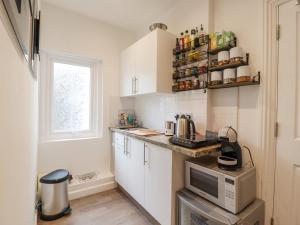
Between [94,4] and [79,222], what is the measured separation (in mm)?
2787

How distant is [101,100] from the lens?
9.29 feet

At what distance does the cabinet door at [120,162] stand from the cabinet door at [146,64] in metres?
0.80

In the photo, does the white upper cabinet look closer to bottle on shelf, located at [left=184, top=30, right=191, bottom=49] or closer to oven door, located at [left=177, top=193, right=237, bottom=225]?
bottle on shelf, located at [left=184, top=30, right=191, bottom=49]

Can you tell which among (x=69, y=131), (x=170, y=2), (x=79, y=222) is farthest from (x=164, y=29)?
(x=79, y=222)

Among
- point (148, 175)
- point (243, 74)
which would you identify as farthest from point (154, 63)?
point (148, 175)

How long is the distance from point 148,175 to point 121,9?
2312 mm

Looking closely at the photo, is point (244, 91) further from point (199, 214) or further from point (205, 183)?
point (199, 214)

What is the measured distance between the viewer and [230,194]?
4.18 ft

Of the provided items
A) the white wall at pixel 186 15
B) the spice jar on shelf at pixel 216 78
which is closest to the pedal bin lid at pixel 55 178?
the spice jar on shelf at pixel 216 78

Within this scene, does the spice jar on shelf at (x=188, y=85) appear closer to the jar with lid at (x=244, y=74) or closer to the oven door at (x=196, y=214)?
the jar with lid at (x=244, y=74)

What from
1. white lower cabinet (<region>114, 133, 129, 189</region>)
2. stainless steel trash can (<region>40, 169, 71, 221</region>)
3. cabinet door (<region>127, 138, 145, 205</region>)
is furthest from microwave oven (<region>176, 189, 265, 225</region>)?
stainless steel trash can (<region>40, 169, 71, 221</region>)

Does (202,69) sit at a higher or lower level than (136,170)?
higher

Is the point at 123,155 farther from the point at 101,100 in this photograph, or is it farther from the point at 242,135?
the point at 242,135

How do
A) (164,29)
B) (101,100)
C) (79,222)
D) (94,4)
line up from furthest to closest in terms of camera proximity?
(101,100)
(94,4)
(164,29)
(79,222)
